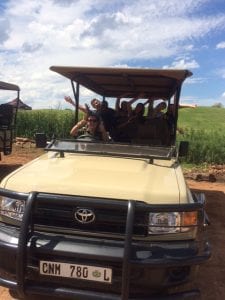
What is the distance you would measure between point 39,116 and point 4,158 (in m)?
7.94

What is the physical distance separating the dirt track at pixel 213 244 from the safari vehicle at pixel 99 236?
3.44 feet

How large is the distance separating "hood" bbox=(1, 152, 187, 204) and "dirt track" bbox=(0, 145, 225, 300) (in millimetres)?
1241

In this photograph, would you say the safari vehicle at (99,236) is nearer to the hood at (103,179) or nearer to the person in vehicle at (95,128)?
the hood at (103,179)

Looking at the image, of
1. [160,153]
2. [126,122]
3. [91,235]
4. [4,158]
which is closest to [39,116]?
[4,158]

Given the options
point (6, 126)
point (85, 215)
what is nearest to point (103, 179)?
point (85, 215)

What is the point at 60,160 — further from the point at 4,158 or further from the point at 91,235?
the point at 4,158

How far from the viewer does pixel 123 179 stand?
4.23 meters

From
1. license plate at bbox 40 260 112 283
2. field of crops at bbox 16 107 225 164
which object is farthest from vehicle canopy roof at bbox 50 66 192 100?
field of crops at bbox 16 107 225 164

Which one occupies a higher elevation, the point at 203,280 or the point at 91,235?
the point at 91,235

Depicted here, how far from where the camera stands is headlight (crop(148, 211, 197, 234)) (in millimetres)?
3814

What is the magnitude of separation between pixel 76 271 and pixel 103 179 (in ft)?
2.93

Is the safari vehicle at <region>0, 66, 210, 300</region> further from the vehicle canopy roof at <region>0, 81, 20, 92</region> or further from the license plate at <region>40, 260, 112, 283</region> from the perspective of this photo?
the vehicle canopy roof at <region>0, 81, 20, 92</region>

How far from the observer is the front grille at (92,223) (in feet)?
12.4

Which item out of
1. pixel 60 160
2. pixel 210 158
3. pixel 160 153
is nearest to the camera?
pixel 60 160
